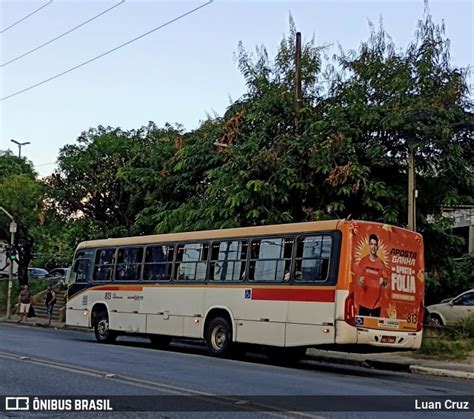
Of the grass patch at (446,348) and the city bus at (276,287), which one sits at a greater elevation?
the city bus at (276,287)

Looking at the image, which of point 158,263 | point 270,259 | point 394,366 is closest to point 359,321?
point 270,259

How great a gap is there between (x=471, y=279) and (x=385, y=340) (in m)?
14.2

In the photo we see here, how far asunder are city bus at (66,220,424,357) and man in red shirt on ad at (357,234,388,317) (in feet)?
0.07

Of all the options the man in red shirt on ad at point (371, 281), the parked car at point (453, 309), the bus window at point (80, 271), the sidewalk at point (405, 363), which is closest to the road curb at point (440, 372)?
the sidewalk at point (405, 363)

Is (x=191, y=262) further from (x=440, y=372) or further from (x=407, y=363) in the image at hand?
(x=440, y=372)

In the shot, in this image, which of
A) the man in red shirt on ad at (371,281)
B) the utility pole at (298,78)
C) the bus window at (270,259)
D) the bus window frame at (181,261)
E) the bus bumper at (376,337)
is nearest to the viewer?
the bus bumper at (376,337)

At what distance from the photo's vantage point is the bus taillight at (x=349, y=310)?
1519cm

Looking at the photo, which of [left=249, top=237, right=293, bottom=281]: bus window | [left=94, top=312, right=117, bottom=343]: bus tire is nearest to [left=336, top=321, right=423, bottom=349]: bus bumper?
[left=249, top=237, right=293, bottom=281]: bus window

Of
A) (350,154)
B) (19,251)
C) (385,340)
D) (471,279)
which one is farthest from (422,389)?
(19,251)

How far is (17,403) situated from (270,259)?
8257 mm

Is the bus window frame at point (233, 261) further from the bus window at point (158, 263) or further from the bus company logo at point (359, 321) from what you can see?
the bus company logo at point (359, 321)

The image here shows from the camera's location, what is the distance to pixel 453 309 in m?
24.6

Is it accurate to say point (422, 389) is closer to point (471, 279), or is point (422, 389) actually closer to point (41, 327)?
point (471, 279)

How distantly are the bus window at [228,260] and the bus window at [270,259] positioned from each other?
0.35 m
